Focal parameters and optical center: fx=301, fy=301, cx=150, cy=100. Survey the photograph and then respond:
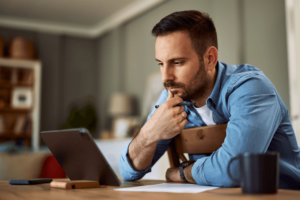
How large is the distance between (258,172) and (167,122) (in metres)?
0.56

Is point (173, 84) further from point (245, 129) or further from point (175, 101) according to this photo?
point (245, 129)

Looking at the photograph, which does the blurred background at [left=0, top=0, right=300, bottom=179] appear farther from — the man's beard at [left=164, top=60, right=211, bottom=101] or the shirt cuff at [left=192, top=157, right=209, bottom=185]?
the shirt cuff at [left=192, top=157, right=209, bottom=185]

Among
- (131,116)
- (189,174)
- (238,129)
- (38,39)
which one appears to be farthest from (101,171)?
(38,39)

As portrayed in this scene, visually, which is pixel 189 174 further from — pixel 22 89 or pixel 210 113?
pixel 22 89

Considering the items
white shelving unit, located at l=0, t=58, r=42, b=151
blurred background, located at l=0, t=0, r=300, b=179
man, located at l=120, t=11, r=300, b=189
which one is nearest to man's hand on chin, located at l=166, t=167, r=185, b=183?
man, located at l=120, t=11, r=300, b=189

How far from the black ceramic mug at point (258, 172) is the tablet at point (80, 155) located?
43 cm

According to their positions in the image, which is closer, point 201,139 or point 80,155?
point 80,155

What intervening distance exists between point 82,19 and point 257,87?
513 centimetres

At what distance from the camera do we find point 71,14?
17.9ft

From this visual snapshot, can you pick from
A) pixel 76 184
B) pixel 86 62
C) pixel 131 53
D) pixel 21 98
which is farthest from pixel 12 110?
pixel 76 184

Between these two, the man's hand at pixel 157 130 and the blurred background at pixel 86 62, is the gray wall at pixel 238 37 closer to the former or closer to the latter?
the blurred background at pixel 86 62

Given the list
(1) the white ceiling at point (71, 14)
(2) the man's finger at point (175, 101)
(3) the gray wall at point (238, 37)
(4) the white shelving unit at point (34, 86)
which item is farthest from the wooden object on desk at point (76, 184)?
(4) the white shelving unit at point (34, 86)

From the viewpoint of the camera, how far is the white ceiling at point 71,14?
492 centimetres

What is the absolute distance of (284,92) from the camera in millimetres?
2568
